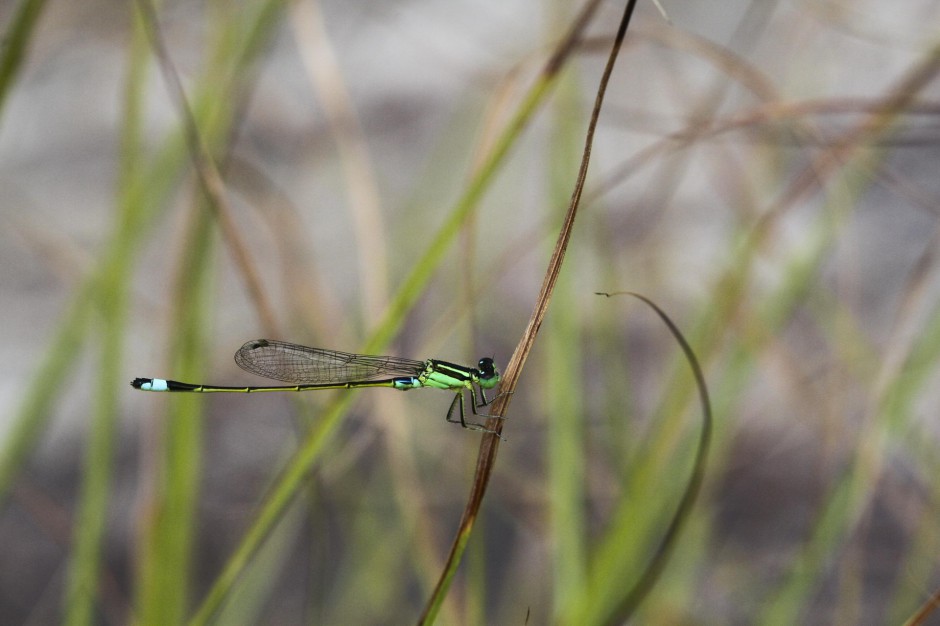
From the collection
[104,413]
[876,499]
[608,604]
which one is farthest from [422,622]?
[876,499]

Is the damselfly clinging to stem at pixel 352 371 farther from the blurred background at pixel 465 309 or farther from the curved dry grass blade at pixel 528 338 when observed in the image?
the curved dry grass blade at pixel 528 338

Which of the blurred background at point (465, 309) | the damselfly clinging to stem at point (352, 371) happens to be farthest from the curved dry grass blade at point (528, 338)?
the damselfly clinging to stem at point (352, 371)

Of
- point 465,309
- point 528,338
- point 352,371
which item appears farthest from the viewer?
point 352,371

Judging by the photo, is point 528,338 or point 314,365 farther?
point 314,365

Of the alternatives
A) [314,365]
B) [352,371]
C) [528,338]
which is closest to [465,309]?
[352,371]

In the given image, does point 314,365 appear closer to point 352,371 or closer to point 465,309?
point 352,371

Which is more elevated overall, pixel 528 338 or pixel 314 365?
pixel 314 365

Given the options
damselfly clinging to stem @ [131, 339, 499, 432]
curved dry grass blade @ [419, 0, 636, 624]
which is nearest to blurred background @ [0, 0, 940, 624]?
damselfly clinging to stem @ [131, 339, 499, 432]

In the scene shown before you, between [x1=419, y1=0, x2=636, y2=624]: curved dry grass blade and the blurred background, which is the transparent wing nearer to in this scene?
the blurred background
